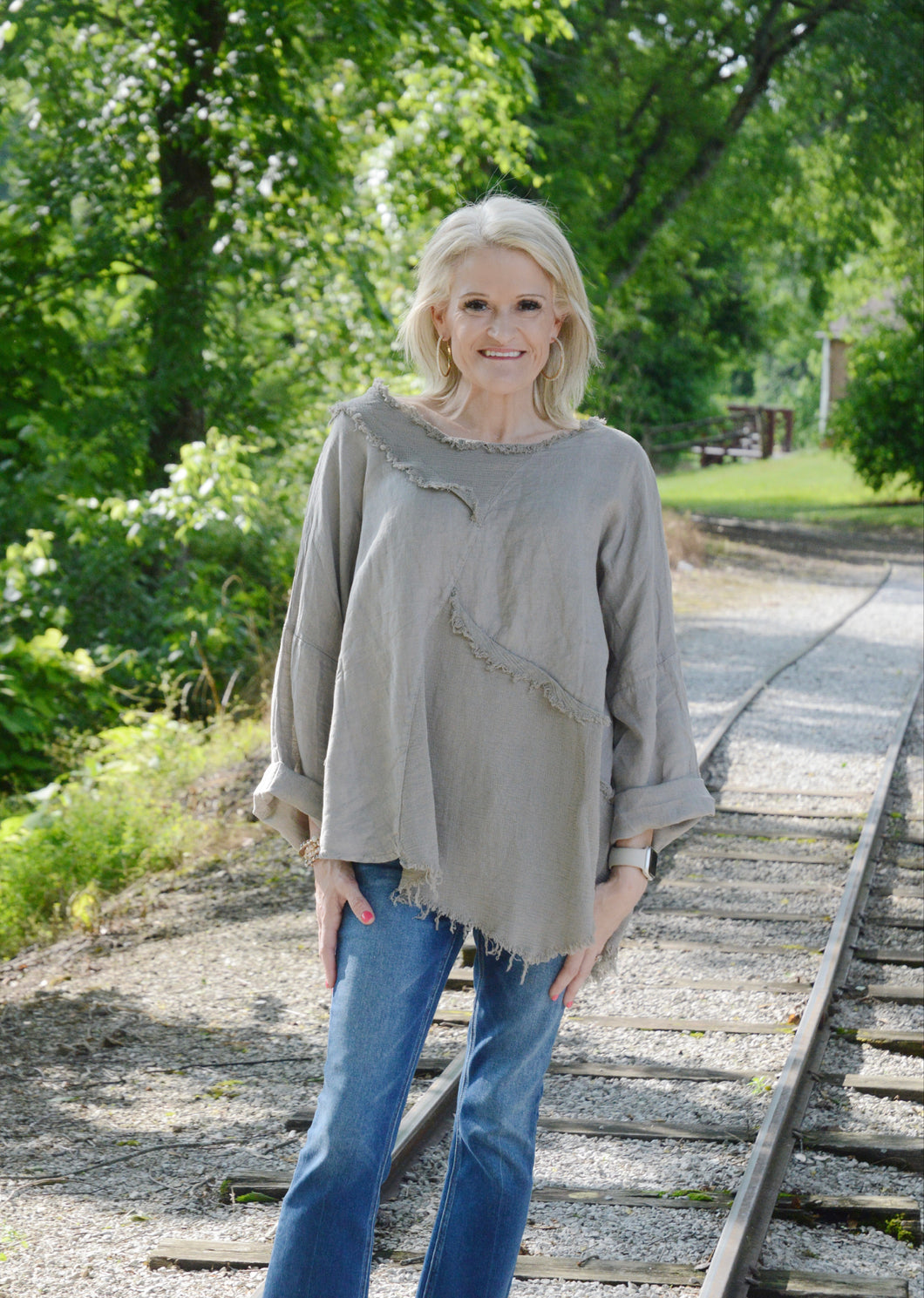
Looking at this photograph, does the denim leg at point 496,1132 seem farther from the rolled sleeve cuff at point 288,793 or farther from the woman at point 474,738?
the rolled sleeve cuff at point 288,793

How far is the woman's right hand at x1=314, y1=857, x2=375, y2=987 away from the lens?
2.15 metres

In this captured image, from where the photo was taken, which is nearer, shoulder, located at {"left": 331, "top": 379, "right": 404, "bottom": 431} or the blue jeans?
the blue jeans

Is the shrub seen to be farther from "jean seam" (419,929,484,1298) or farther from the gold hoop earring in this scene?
"jean seam" (419,929,484,1298)

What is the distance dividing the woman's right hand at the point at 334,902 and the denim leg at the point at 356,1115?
34 millimetres

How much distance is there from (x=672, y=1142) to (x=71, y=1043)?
205 centimetres

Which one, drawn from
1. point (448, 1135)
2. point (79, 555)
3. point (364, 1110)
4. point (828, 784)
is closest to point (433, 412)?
point (364, 1110)

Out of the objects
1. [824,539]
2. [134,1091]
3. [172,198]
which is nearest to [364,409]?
[134,1091]

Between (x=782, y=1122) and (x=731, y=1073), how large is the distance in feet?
1.69

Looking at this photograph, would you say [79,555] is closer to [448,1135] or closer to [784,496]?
[448,1135]

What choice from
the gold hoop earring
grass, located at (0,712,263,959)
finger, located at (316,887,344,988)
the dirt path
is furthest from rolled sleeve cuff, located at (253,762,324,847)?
grass, located at (0,712,263,959)

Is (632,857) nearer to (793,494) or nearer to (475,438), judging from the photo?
(475,438)

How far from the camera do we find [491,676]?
7.08 ft

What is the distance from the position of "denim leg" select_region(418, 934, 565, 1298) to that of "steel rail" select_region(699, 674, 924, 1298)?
3.12 feet

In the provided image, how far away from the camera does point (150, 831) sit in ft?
23.0
